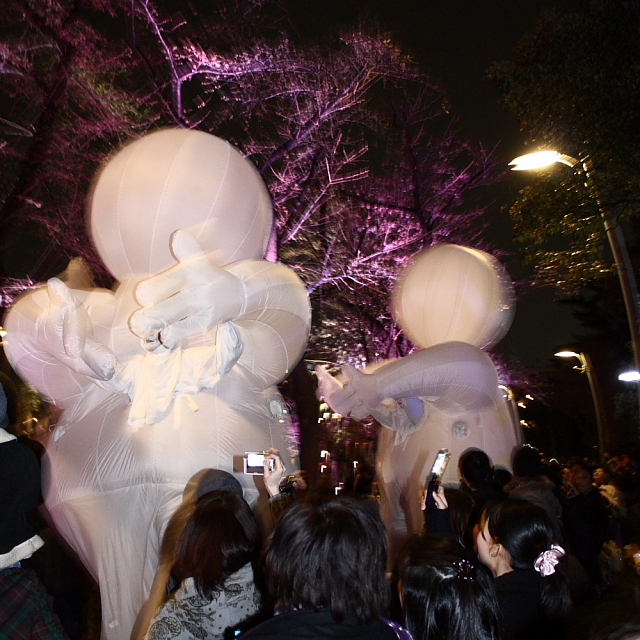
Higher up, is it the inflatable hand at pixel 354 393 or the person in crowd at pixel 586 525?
the inflatable hand at pixel 354 393

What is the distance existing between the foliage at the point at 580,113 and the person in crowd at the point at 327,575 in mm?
6057

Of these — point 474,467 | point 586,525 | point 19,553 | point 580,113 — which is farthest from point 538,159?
point 19,553

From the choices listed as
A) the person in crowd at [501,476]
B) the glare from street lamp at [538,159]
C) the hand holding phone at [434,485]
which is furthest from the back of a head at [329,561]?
the glare from street lamp at [538,159]

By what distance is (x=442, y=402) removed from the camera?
4129 millimetres

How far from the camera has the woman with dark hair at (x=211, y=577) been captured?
7.05ft

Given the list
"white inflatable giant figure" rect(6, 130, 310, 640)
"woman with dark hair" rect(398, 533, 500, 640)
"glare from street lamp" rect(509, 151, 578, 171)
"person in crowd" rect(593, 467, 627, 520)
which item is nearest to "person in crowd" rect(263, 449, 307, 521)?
"white inflatable giant figure" rect(6, 130, 310, 640)

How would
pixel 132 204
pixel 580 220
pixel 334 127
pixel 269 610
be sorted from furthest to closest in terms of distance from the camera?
pixel 334 127 → pixel 580 220 → pixel 132 204 → pixel 269 610

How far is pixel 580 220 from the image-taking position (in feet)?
24.0

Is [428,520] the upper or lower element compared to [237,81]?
lower

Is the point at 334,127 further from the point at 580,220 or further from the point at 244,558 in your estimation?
the point at 244,558

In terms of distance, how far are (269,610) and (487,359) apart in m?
2.24

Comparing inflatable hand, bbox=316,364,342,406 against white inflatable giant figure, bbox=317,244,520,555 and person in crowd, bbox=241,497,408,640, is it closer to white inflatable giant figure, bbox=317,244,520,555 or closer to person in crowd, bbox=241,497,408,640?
white inflatable giant figure, bbox=317,244,520,555

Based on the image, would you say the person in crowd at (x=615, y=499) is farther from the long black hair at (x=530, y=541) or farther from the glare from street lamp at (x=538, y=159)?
the long black hair at (x=530, y=541)

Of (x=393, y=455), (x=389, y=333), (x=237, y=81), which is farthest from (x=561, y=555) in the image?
(x=389, y=333)
